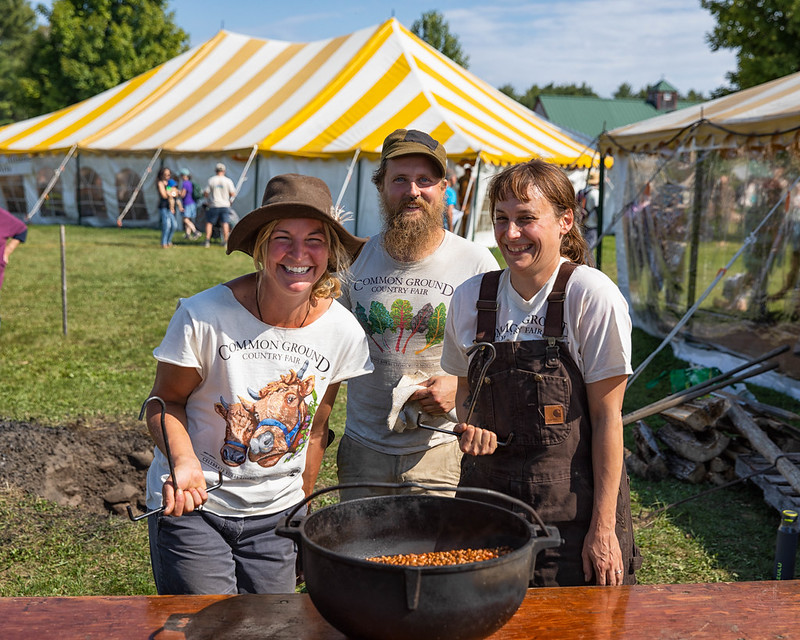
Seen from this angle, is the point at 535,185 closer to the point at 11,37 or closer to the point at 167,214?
the point at 167,214

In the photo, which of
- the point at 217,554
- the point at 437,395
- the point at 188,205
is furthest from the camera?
the point at 188,205

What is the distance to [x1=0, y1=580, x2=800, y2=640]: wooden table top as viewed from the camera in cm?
175

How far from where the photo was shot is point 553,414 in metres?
2.28

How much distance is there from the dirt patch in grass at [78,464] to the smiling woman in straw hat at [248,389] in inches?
102

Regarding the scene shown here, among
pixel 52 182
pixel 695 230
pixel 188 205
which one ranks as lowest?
pixel 695 230

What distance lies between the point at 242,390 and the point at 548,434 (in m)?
0.87

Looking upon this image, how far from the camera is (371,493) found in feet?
10.6

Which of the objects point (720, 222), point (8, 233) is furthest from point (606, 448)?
point (720, 222)

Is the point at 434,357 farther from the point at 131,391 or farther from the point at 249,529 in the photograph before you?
the point at 131,391

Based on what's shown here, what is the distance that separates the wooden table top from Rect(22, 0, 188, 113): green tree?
38.7 meters

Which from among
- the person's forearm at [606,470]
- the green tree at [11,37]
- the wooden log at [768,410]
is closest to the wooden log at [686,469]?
the wooden log at [768,410]

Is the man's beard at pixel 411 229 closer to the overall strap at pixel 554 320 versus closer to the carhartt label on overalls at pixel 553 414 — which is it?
the overall strap at pixel 554 320

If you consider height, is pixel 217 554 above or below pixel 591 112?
below

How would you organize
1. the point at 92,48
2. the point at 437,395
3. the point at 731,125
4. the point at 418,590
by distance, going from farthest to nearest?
the point at 92,48
the point at 731,125
the point at 437,395
the point at 418,590
